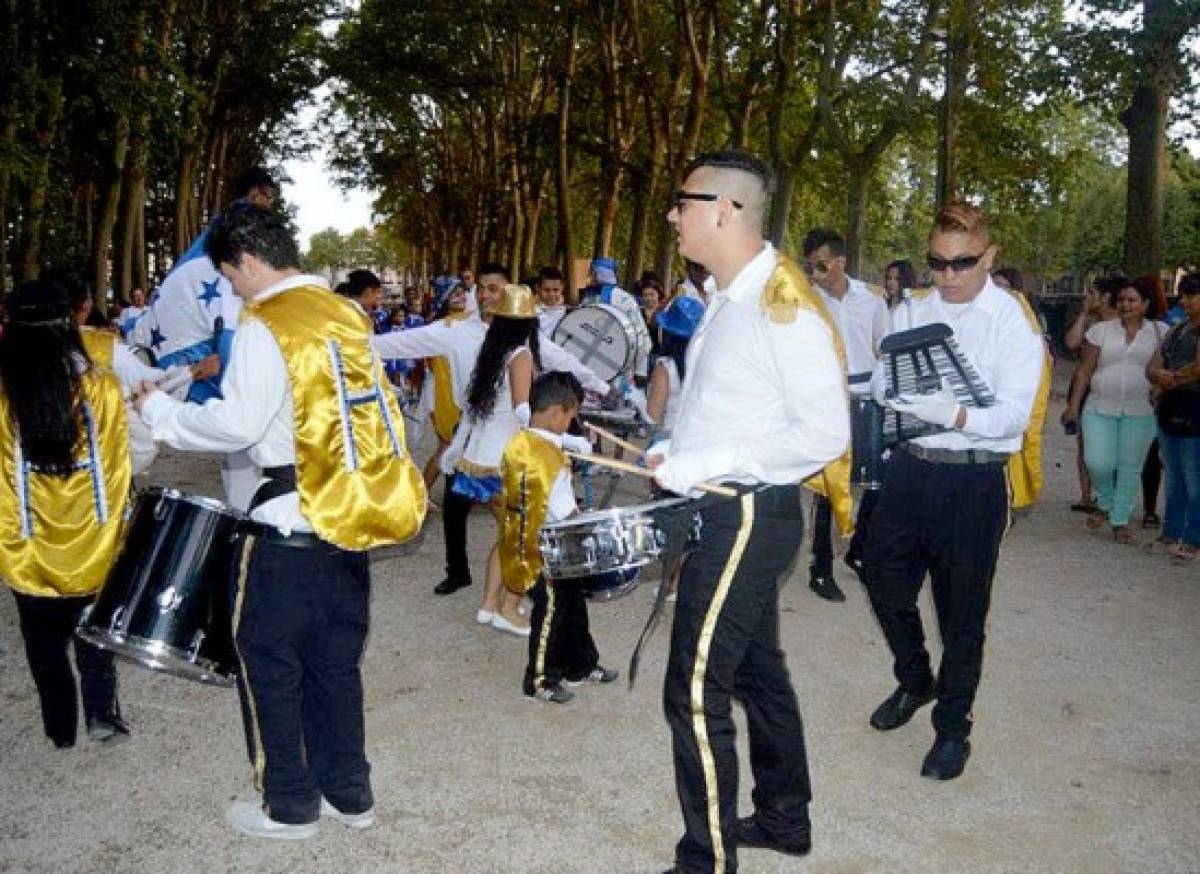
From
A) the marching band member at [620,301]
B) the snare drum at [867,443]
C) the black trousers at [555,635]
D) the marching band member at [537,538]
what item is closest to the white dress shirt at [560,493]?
the marching band member at [537,538]

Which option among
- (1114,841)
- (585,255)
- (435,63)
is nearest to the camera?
(1114,841)

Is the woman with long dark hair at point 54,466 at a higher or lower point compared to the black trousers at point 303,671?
higher

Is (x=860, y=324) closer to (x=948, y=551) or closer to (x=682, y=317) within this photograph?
(x=682, y=317)

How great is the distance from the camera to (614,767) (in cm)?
448

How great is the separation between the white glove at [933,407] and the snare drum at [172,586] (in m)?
2.37

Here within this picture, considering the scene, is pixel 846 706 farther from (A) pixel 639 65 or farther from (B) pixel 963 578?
(A) pixel 639 65

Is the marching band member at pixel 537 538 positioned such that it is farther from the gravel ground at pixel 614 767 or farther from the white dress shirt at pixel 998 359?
the white dress shirt at pixel 998 359

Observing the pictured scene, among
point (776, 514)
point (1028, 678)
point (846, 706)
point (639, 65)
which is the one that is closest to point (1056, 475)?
point (1028, 678)

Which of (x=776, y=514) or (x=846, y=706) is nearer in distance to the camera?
(x=776, y=514)

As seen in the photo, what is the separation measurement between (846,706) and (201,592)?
9.54 ft

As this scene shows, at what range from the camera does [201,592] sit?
12.2 feet

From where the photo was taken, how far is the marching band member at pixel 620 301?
32.0 ft

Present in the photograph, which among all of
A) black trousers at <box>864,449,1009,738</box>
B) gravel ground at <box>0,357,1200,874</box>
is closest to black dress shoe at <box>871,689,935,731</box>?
gravel ground at <box>0,357,1200,874</box>

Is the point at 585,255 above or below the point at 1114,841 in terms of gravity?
above
